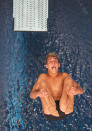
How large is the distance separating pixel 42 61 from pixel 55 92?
12.5 inches

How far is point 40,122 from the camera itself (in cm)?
142

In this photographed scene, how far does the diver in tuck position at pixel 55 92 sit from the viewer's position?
3.72 feet

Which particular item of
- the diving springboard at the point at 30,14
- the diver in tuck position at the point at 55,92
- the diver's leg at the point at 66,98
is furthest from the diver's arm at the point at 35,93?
the diving springboard at the point at 30,14

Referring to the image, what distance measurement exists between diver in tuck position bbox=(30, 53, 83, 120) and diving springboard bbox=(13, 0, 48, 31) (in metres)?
0.40

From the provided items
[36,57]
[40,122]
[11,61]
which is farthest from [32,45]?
[40,122]

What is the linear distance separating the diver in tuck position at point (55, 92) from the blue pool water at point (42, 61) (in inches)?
8.7

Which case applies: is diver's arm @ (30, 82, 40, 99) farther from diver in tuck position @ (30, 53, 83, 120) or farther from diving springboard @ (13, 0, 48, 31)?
diving springboard @ (13, 0, 48, 31)

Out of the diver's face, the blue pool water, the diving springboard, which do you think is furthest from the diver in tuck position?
the diving springboard

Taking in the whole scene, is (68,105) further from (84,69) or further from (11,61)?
(11,61)

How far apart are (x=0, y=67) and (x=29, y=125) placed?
1.65 ft

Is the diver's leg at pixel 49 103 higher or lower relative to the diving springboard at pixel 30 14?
lower

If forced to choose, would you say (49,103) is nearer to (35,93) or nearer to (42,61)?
(35,93)

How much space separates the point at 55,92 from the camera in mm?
1272

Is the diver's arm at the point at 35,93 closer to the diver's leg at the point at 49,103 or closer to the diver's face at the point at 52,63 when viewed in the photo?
the diver's leg at the point at 49,103
